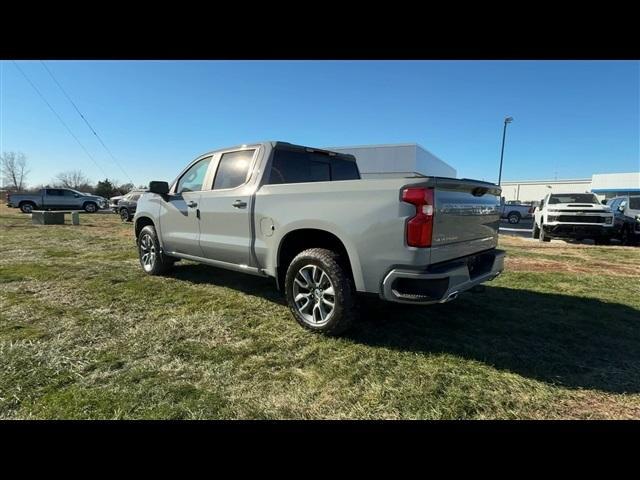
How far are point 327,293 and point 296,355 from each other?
616 mm

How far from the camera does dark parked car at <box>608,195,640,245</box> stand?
38.4 feet

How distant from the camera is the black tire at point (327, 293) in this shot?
3105 millimetres

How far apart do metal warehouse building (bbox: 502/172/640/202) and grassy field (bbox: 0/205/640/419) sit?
136 feet

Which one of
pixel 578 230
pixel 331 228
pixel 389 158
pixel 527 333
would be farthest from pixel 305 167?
pixel 389 158

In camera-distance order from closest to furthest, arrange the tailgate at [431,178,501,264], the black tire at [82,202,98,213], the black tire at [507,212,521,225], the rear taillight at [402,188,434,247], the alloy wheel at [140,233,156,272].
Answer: the rear taillight at [402,188,434,247] < the tailgate at [431,178,501,264] < the alloy wheel at [140,233,156,272] < the black tire at [82,202,98,213] < the black tire at [507,212,521,225]

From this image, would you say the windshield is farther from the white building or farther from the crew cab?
the white building

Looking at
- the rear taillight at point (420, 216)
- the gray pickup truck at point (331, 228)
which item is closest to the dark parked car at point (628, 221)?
the gray pickup truck at point (331, 228)

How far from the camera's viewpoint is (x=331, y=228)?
3.13 meters

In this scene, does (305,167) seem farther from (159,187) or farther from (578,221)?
(578,221)

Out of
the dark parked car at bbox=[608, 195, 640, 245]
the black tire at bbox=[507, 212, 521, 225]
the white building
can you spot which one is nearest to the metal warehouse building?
the black tire at bbox=[507, 212, 521, 225]

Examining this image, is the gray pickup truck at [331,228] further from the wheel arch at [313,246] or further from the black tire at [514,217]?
the black tire at [514,217]

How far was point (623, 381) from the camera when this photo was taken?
2.59 metres
